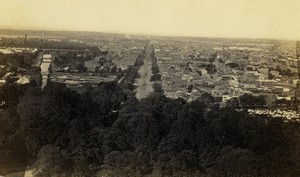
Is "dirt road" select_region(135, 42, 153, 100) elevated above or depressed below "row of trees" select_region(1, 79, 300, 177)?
above

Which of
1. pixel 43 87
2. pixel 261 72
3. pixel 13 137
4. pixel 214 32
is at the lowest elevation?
pixel 13 137

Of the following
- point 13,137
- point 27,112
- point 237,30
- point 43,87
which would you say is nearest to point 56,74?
point 43,87

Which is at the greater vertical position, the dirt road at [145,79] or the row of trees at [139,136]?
the dirt road at [145,79]

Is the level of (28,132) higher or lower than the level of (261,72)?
lower

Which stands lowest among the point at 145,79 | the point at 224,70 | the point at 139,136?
the point at 139,136

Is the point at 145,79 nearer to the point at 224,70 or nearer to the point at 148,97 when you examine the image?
the point at 148,97

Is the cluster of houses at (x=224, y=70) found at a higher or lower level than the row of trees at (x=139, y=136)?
higher

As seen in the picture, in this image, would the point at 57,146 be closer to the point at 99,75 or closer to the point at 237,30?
the point at 99,75

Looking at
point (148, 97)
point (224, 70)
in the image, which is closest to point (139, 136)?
point (148, 97)
